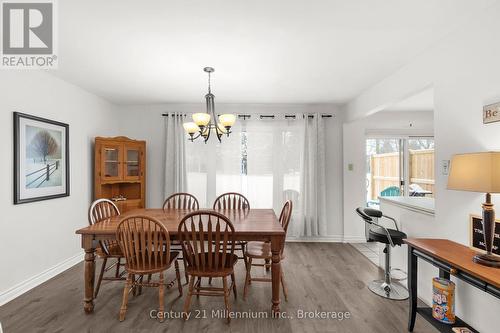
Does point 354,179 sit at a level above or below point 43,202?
above

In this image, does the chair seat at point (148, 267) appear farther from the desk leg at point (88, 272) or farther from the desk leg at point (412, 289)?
the desk leg at point (412, 289)

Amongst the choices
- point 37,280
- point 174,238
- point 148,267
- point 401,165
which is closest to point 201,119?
point 174,238

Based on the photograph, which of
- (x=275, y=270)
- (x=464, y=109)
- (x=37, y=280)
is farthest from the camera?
(x=37, y=280)

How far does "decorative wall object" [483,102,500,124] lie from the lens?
178 centimetres

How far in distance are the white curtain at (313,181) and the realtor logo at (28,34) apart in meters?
3.71

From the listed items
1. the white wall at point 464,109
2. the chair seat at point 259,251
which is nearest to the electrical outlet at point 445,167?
the white wall at point 464,109

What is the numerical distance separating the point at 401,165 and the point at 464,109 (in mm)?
3284

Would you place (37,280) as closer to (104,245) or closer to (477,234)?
(104,245)

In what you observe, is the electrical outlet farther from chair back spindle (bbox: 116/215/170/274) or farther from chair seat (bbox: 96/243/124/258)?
chair seat (bbox: 96/243/124/258)

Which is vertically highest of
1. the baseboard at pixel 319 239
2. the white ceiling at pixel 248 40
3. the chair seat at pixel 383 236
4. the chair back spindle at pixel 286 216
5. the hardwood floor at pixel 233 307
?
the white ceiling at pixel 248 40

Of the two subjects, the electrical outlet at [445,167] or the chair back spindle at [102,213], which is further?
the chair back spindle at [102,213]

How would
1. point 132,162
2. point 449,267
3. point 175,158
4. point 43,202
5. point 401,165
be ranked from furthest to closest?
point 401,165
point 175,158
point 132,162
point 43,202
point 449,267

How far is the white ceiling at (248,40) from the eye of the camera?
1.89 m

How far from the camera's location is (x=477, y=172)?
1615mm
